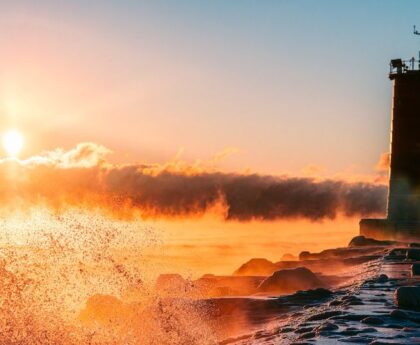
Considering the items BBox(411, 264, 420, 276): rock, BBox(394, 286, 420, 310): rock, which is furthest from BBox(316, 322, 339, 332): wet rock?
BBox(411, 264, 420, 276): rock

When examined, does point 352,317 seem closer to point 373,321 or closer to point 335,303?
point 373,321

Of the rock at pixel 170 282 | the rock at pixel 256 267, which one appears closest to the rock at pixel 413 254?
the rock at pixel 170 282

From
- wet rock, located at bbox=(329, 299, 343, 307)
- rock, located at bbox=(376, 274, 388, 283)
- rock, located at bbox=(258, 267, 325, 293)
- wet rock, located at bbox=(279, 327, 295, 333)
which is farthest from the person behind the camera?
rock, located at bbox=(258, 267, 325, 293)

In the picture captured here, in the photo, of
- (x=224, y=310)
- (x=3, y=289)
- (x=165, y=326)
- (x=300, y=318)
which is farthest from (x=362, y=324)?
(x=3, y=289)

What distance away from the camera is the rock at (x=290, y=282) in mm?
23766

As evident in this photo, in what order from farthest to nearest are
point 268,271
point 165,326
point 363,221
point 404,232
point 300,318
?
point 363,221
point 404,232
point 268,271
point 165,326
point 300,318

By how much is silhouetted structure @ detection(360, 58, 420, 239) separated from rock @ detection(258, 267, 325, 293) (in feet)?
68.6

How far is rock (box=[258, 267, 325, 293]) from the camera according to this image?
23.8 metres

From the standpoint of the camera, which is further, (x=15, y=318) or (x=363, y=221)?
(x=363, y=221)

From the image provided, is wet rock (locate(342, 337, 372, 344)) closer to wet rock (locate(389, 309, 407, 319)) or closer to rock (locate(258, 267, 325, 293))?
wet rock (locate(389, 309, 407, 319))

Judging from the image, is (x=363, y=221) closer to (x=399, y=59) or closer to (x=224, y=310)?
(x=399, y=59)

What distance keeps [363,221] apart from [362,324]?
35.2 meters

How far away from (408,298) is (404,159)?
3099 centimetres

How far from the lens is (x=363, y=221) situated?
156 ft
